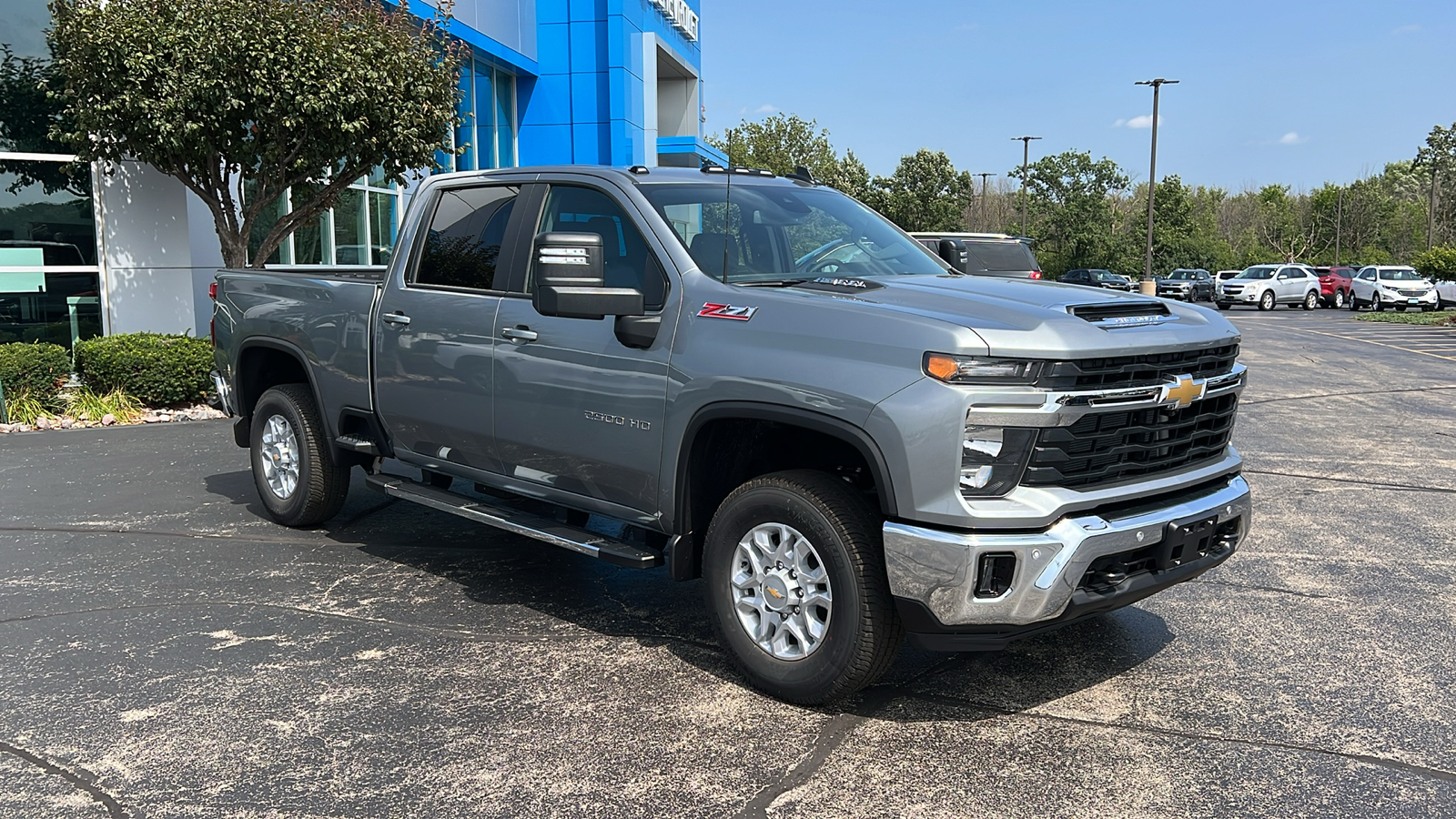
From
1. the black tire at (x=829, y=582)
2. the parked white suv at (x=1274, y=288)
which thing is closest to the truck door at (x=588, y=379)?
the black tire at (x=829, y=582)

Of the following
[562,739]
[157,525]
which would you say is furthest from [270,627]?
[157,525]

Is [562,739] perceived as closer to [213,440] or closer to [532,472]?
[532,472]

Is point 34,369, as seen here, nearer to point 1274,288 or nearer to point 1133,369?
point 1133,369

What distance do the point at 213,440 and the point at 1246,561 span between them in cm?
861

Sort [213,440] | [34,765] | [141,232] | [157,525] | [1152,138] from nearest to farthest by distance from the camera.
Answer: [34,765] < [157,525] < [213,440] < [141,232] < [1152,138]

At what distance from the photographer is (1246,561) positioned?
6.31m

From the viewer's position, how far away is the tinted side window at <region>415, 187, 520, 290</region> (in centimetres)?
562

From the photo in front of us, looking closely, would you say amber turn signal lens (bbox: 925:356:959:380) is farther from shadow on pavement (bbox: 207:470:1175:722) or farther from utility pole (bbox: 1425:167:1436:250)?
utility pole (bbox: 1425:167:1436:250)

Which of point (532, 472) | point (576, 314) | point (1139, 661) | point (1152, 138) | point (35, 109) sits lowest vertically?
point (1139, 661)

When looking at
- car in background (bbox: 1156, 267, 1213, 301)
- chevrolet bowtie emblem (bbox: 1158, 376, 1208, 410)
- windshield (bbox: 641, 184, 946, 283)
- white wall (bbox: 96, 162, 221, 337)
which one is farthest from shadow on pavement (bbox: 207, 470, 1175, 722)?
car in background (bbox: 1156, 267, 1213, 301)

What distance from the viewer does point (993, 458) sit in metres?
3.76

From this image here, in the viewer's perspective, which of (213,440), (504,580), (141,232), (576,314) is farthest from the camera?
(141,232)

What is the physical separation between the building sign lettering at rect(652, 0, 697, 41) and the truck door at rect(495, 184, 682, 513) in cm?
2717

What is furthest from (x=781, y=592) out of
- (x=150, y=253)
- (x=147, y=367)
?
(x=150, y=253)
